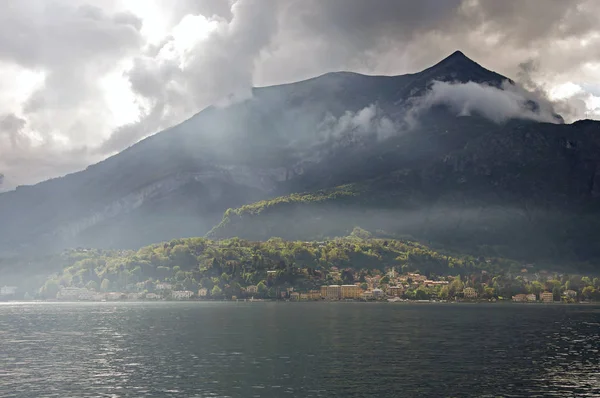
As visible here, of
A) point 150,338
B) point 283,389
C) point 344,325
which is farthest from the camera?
point 344,325

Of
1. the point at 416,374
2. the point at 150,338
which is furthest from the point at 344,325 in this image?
the point at 416,374

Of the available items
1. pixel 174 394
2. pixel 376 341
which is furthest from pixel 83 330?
pixel 174 394

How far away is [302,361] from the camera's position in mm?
111375

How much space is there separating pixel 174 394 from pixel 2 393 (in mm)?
22440

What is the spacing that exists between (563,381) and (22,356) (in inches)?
3632

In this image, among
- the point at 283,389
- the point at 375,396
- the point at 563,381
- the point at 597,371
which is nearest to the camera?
the point at 375,396

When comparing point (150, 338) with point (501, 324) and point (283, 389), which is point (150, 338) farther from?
point (501, 324)

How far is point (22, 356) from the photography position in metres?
120

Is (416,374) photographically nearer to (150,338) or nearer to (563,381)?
(563,381)

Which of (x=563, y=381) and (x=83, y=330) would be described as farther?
(x=83, y=330)

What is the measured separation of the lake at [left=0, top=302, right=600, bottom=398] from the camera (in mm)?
86688

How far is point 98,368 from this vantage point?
105375 millimetres

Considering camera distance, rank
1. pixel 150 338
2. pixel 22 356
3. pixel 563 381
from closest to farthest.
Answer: pixel 563 381, pixel 22 356, pixel 150 338

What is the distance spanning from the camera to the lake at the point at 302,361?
284 ft
